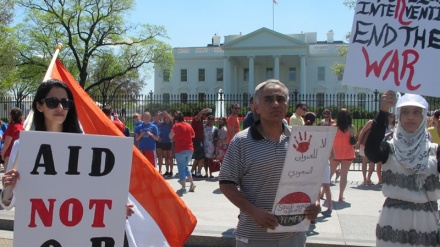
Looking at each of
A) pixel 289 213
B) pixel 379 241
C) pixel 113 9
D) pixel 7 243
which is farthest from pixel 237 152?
pixel 113 9

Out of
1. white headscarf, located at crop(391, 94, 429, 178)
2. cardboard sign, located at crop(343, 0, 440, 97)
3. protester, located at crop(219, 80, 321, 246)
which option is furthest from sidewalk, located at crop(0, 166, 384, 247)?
protester, located at crop(219, 80, 321, 246)

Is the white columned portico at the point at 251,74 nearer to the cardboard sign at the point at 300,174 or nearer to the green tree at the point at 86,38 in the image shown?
the green tree at the point at 86,38

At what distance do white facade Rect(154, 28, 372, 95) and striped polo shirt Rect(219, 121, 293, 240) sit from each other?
6550 centimetres

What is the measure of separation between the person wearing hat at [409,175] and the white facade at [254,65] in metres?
65.2

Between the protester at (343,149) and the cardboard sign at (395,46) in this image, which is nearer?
the cardboard sign at (395,46)

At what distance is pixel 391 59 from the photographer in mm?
3568

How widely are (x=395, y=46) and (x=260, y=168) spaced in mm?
1393

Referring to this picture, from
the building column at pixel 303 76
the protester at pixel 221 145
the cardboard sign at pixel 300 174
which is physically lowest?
the protester at pixel 221 145

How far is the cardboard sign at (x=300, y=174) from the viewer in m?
2.90

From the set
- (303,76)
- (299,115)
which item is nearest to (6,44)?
(299,115)

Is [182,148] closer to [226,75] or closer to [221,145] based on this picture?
[221,145]

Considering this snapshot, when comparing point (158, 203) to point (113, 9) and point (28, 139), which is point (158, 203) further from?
point (113, 9)

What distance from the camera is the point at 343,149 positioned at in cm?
928

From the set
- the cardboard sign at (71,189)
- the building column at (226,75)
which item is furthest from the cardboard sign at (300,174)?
the building column at (226,75)
